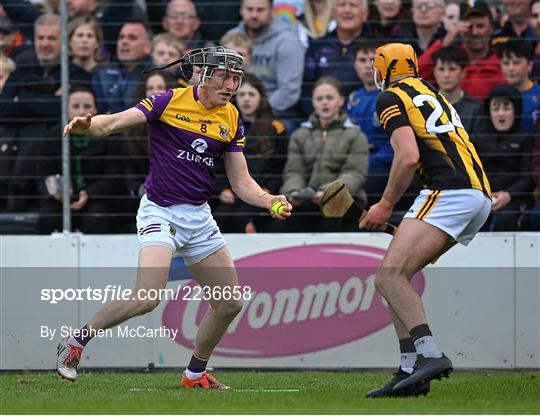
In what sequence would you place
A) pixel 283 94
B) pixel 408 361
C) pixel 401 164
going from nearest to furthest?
pixel 401 164 < pixel 408 361 < pixel 283 94

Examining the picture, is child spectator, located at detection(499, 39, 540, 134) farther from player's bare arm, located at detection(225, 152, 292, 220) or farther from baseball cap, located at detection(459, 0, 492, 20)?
player's bare arm, located at detection(225, 152, 292, 220)

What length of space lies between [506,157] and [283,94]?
2455 mm

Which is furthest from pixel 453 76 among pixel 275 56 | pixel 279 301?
pixel 279 301

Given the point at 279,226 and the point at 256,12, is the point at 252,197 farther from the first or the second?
the point at 256,12

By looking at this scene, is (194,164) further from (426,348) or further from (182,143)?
(426,348)

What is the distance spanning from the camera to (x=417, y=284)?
1150 centimetres

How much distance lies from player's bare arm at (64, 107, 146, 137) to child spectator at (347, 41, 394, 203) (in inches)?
151

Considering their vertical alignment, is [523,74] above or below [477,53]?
below

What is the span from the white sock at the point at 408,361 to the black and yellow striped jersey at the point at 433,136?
1191 mm

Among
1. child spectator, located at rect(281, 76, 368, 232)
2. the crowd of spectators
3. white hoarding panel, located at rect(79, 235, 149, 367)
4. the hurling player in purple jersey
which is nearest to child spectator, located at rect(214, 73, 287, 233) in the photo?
A: the crowd of spectators

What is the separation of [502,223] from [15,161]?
5.11 meters

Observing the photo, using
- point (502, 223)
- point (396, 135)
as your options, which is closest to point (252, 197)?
point (396, 135)

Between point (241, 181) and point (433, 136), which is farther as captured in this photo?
point (241, 181)

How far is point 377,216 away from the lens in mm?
8328
